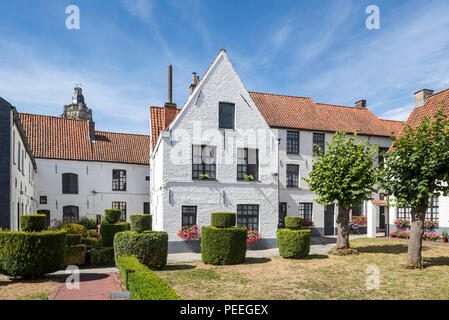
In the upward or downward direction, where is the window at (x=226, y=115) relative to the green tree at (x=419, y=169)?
upward

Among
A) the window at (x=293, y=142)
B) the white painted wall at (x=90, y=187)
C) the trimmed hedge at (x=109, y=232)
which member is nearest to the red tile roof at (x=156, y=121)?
the trimmed hedge at (x=109, y=232)

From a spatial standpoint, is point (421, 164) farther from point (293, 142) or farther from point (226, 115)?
point (293, 142)

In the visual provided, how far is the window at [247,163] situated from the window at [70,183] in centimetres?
1746

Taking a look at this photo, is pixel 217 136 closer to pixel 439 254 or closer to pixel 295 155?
pixel 295 155

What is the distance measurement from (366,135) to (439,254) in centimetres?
1391

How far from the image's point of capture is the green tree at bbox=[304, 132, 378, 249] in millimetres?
16780

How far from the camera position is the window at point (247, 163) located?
66.9 ft

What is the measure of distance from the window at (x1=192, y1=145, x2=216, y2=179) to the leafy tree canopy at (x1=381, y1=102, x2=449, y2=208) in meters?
9.58

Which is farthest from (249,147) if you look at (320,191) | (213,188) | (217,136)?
(320,191)

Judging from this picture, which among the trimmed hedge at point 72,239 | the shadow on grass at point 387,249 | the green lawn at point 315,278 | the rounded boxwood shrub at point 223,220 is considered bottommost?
the shadow on grass at point 387,249

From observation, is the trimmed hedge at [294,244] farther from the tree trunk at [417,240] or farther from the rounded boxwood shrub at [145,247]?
the rounded boxwood shrub at [145,247]

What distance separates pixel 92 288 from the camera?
10.5m

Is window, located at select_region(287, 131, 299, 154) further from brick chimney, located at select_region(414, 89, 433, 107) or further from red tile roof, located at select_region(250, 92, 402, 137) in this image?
brick chimney, located at select_region(414, 89, 433, 107)

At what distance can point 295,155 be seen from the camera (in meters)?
26.2
